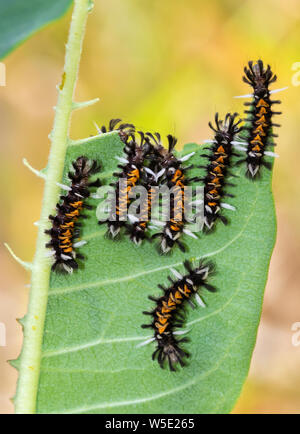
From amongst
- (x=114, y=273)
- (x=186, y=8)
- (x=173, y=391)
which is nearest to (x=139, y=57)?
(x=186, y=8)

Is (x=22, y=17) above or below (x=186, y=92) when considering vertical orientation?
below

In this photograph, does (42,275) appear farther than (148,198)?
No

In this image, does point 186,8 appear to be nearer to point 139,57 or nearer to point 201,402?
point 139,57

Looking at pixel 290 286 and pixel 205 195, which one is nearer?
pixel 205 195

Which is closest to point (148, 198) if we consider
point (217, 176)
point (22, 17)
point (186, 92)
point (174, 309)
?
point (217, 176)

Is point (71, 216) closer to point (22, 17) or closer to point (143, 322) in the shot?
point (143, 322)

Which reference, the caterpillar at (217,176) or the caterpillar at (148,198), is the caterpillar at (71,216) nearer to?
the caterpillar at (148,198)
